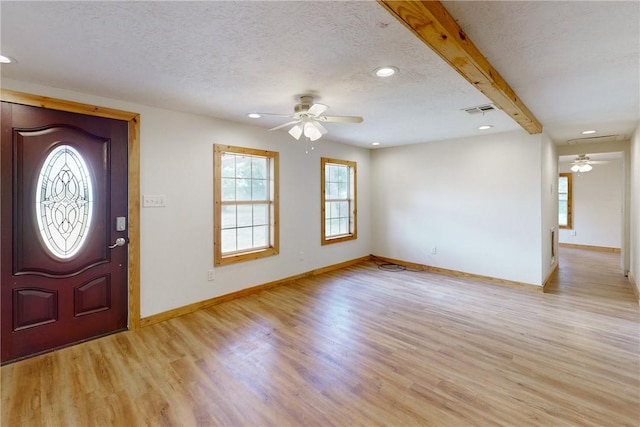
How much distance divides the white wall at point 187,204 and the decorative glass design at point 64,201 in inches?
19.6

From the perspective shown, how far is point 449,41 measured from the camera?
5.57ft

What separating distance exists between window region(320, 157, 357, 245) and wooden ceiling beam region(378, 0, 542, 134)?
10.4ft

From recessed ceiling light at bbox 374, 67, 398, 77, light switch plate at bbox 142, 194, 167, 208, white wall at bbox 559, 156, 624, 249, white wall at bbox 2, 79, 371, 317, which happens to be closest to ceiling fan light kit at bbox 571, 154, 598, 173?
white wall at bbox 559, 156, 624, 249

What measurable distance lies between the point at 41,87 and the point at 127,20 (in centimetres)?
168

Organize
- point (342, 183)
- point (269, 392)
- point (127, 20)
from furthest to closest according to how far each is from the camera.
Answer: point (342, 183), point (269, 392), point (127, 20)

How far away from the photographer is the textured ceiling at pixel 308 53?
1625 mm

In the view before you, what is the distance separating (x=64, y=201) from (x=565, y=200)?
34.4 ft

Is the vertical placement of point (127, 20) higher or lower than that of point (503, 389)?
higher

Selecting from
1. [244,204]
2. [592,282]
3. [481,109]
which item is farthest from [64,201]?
[592,282]

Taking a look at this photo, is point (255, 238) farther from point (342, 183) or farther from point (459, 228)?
point (459, 228)

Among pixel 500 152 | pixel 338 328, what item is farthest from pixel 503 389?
pixel 500 152

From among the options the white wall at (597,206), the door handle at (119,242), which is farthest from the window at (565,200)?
the door handle at (119,242)

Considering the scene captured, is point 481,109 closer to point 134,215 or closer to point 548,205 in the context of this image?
point 548,205

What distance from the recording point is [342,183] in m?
5.93
